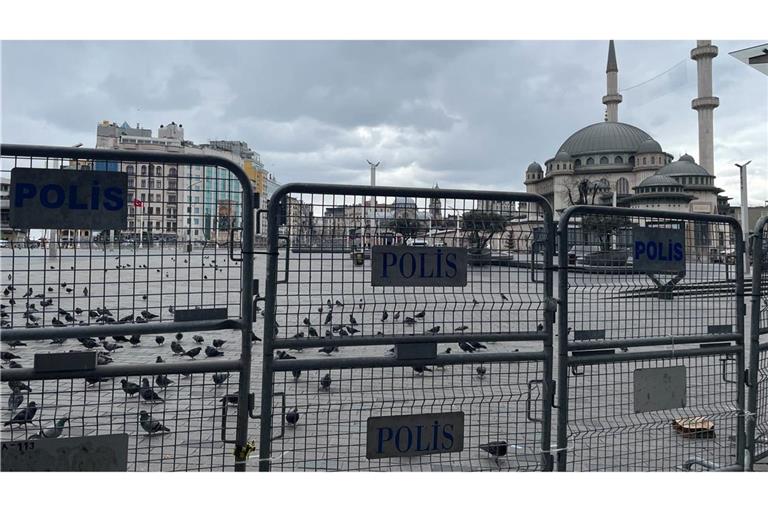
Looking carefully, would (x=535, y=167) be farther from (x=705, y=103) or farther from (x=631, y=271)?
(x=631, y=271)

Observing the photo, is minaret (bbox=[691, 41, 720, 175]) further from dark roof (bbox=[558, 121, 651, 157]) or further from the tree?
the tree

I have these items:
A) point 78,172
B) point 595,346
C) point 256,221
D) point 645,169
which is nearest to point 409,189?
point 256,221

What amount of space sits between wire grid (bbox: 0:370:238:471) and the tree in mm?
1865

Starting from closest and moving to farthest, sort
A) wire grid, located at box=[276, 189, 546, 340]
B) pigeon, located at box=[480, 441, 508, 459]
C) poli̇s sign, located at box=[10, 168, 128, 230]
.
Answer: poli̇s sign, located at box=[10, 168, 128, 230]
wire grid, located at box=[276, 189, 546, 340]
pigeon, located at box=[480, 441, 508, 459]

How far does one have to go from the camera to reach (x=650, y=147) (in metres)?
90.3

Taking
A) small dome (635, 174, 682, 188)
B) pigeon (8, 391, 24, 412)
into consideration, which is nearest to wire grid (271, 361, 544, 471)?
pigeon (8, 391, 24, 412)

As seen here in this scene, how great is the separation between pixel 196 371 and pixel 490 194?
7.12ft

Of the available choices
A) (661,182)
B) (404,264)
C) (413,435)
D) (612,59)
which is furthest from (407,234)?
(612,59)

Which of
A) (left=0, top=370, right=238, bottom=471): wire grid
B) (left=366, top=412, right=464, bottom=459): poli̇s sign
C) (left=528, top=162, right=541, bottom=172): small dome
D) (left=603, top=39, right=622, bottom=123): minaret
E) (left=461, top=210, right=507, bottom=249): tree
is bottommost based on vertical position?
(left=0, top=370, right=238, bottom=471): wire grid

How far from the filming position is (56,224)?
10.5 feet

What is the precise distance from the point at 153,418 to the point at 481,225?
12.6 ft

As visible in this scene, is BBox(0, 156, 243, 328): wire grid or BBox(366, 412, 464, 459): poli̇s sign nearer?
BBox(0, 156, 243, 328): wire grid

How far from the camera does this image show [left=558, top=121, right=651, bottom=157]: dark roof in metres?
94.3

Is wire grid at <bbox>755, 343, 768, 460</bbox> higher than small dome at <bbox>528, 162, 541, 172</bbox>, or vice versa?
small dome at <bbox>528, 162, 541, 172</bbox>
